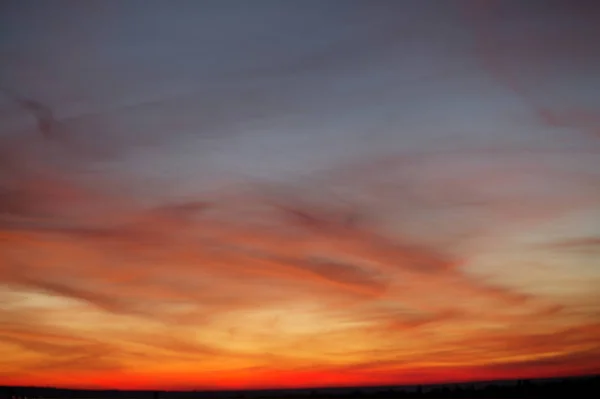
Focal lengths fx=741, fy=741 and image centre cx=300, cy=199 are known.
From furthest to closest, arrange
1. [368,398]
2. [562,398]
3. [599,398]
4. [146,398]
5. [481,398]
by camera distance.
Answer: [146,398], [368,398], [481,398], [562,398], [599,398]

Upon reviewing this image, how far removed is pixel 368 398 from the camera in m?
101

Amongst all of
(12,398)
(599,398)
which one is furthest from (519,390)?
(12,398)

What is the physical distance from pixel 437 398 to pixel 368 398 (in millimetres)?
10938

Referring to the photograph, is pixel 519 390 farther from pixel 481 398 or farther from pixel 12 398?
pixel 12 398

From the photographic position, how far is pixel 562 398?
7025 cm

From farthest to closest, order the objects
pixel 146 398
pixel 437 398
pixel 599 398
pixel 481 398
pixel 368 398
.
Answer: pixel 146 398
pixel 368 398
pixel 437 398
pixel 481 398
pixel 599 398

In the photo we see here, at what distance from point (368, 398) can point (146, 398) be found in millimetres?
101570

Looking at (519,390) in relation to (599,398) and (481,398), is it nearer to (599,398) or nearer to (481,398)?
(481,398)

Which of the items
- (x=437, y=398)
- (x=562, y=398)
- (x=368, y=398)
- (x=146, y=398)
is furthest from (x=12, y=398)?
(x=146, y=398)

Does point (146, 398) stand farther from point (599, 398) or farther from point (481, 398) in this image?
point (599, 398)

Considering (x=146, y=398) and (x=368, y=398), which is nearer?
(x=368, y=398)

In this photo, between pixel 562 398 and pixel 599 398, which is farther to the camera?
pixel 562 398

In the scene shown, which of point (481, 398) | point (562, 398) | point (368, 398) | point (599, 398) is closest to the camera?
point (599, 398)

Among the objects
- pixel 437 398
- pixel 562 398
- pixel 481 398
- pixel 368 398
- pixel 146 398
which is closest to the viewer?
pixel 562 398
